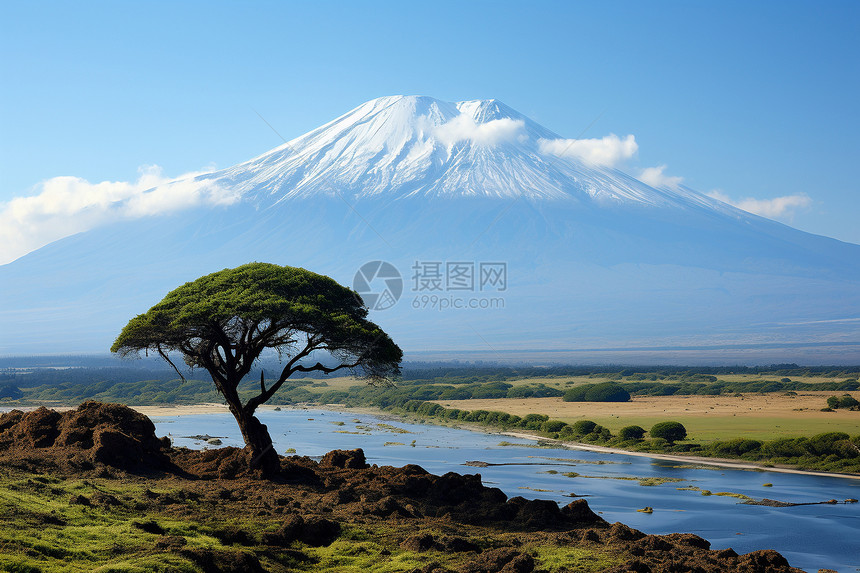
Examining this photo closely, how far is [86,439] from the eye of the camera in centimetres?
2736

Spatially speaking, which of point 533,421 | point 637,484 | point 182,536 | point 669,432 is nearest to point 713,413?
point 533,421

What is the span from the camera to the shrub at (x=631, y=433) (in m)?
53.3

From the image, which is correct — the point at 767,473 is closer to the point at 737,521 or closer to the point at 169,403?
the point at 737,521

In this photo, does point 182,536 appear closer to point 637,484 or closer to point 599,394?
point 637,484

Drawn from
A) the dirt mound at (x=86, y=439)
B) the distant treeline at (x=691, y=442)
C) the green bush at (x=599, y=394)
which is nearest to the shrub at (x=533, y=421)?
the distant treeline at (x=691, y=442)

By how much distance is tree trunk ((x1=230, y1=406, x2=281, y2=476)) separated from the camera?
2706 centimetres

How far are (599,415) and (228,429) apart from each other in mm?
31133

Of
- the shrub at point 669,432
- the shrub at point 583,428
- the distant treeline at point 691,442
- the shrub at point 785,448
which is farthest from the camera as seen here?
the shrub at point 583,428

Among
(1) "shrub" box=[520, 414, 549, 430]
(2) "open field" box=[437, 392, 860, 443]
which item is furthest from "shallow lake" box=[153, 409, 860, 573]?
(2) "open field" box=[437, 392, 860, 443]

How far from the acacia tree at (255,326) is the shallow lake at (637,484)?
36.8 ft

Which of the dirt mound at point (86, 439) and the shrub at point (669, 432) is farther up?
the dirt mound at point (86, 439)

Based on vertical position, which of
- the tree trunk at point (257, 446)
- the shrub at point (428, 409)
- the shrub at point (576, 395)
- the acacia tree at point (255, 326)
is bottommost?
the shrub at point (428, 409)

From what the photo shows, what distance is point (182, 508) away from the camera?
21.1 m

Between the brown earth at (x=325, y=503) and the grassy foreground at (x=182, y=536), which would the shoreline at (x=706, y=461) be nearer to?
the brown earth at (x=325, y=503)
